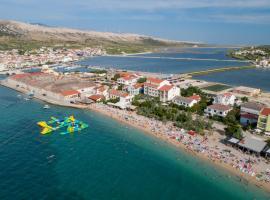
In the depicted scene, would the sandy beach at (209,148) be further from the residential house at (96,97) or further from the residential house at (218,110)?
the residential house at (96,97)

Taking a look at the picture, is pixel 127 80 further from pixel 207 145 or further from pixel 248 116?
pixel 207 145

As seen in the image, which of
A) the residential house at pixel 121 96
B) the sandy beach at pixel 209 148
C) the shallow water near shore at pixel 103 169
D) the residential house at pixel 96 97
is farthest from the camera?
the residential house at pixel 96 97

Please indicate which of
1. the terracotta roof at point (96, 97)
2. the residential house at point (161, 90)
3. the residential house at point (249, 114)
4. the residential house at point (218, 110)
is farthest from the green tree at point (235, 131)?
the terracotta roof at point (96, 97)

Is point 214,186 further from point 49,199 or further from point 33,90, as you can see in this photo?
point 33,90

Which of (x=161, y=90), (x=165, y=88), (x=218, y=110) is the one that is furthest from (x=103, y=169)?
(x=165, y=88)

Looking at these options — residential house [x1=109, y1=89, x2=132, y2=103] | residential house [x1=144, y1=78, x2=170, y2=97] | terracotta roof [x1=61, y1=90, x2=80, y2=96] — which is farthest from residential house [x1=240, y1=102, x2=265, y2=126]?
terracotta roof [x1=61, y1=90, x2=80, y2=96]

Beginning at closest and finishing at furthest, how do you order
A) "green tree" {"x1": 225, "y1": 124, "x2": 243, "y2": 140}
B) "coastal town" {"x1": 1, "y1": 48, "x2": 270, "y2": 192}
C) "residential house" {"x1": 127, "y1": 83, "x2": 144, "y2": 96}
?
"coastal town" {"x1": 1, "y1": 48, "x2": 270, "y2": 192}
"green tree" {"x1": 225, "y1": 124, "x2": 243, "y2": 140}
"residential house" {"x1": 127, "y1": 83, "x2": 144, "y2": 96}

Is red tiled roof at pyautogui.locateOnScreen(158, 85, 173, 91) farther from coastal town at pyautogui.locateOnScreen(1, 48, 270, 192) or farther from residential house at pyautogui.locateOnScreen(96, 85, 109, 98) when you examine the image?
residential house at pyautogui.locateOnScreen(96, 85, 109, 98)

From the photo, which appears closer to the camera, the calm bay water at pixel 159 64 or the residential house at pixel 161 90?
the residential house at pixel 161 90
